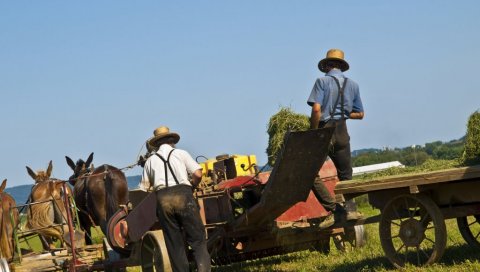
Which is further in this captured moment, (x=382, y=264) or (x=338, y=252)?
(x=338, y=252)

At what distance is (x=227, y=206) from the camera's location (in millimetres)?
10695

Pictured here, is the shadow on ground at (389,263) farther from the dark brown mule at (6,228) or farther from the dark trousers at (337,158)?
the dark brown mule at (6,228)

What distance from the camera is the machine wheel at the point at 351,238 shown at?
40.5ft

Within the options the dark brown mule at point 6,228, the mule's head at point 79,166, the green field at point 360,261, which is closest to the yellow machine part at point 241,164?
the green field at point 360,261

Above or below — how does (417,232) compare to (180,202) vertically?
below

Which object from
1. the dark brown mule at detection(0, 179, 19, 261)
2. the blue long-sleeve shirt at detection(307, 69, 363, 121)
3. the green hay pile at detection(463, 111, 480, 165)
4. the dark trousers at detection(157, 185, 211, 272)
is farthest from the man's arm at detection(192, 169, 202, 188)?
the dark brown mule at detection(0, 179, 19, 261)

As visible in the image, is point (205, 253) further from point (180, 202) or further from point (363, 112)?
point (363, 112)

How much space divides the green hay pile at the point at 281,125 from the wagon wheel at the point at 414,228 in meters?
4.26

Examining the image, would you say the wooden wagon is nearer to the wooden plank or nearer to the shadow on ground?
the wooden plank

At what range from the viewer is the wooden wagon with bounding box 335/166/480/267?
8.83 meters

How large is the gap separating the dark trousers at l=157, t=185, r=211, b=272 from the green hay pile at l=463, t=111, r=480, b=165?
10.0 feet

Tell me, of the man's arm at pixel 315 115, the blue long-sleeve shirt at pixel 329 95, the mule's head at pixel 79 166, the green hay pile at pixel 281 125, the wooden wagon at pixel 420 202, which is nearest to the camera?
the wooden wagon at pixel 420 202

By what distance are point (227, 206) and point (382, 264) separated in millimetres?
2008

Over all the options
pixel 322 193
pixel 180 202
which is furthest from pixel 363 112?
pixel 180 202
